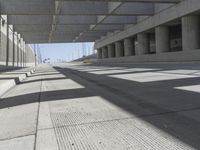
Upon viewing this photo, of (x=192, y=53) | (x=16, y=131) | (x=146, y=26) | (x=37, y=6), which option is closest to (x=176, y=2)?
(x=192, y=53)

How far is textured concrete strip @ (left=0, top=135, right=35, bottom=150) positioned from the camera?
473cm

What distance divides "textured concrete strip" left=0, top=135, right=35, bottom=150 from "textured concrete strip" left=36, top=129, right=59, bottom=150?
112 mm

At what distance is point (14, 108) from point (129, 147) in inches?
206

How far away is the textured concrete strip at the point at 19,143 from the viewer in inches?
186

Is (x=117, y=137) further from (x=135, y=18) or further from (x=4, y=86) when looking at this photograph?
(x=135, y=18)

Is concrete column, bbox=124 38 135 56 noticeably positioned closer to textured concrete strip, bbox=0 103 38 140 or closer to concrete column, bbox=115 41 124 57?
concrete column, bbox=115 41 124 57

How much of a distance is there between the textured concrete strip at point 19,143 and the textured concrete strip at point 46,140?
4.4 inches

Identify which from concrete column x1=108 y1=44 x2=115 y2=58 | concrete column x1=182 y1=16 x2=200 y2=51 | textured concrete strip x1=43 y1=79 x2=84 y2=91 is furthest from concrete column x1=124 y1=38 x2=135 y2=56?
textured concrete strip x1=43 y1=79 x2=84 y2=91

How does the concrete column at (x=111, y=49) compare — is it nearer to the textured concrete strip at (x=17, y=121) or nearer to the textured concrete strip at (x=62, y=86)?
the textured concrete strip at (x=62, y=86)

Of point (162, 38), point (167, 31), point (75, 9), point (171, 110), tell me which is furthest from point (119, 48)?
point (171, 110)

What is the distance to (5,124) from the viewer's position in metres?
6.62

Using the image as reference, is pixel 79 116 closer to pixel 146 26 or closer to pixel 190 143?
pixel 190 143

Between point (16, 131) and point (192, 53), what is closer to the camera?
point (16, 131)

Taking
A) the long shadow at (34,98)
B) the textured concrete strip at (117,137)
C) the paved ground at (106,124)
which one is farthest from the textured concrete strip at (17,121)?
the long shadow at (34,98)
